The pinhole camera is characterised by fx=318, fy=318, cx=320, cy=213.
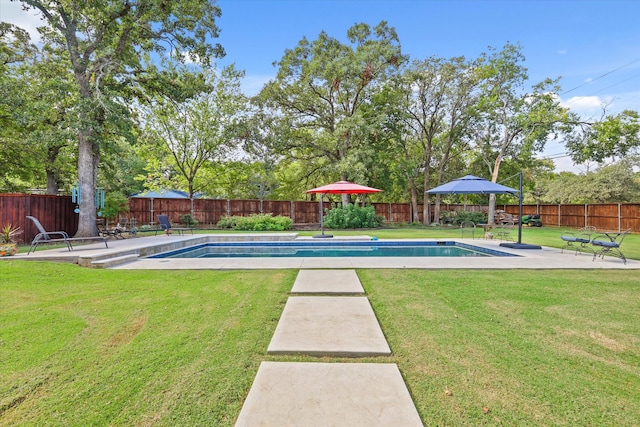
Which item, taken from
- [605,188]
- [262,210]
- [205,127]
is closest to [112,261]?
[262,210]

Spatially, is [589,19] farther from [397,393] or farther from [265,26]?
[397,393]

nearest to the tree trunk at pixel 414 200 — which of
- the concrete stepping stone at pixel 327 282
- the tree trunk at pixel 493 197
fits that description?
the tree trunk at pixel 493 197

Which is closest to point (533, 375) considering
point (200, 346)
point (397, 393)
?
point (397, 393)

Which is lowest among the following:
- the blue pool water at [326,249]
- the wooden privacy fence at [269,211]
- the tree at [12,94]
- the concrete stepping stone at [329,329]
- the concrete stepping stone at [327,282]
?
the blue pool water at [326,249]

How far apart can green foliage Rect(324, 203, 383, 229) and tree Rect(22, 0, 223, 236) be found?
29.0 feet

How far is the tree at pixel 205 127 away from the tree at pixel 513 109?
50.5 ft

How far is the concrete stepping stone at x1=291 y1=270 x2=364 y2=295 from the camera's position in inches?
159

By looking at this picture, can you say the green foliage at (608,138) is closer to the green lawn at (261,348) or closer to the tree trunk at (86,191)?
the green lawn at (261,348)

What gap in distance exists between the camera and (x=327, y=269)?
17.9ft

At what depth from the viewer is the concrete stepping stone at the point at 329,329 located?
239 centimetres

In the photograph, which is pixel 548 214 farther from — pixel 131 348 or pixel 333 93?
pixel 131 348

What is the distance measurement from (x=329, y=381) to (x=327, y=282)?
2.52 meters

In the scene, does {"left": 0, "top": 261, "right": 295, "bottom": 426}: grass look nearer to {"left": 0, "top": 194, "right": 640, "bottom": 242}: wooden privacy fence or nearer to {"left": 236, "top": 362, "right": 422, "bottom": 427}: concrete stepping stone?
{"left": 236, "top": 362, "right": 422, "bottom": 427}: concrete stepping stone

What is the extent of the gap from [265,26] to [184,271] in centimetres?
1052
